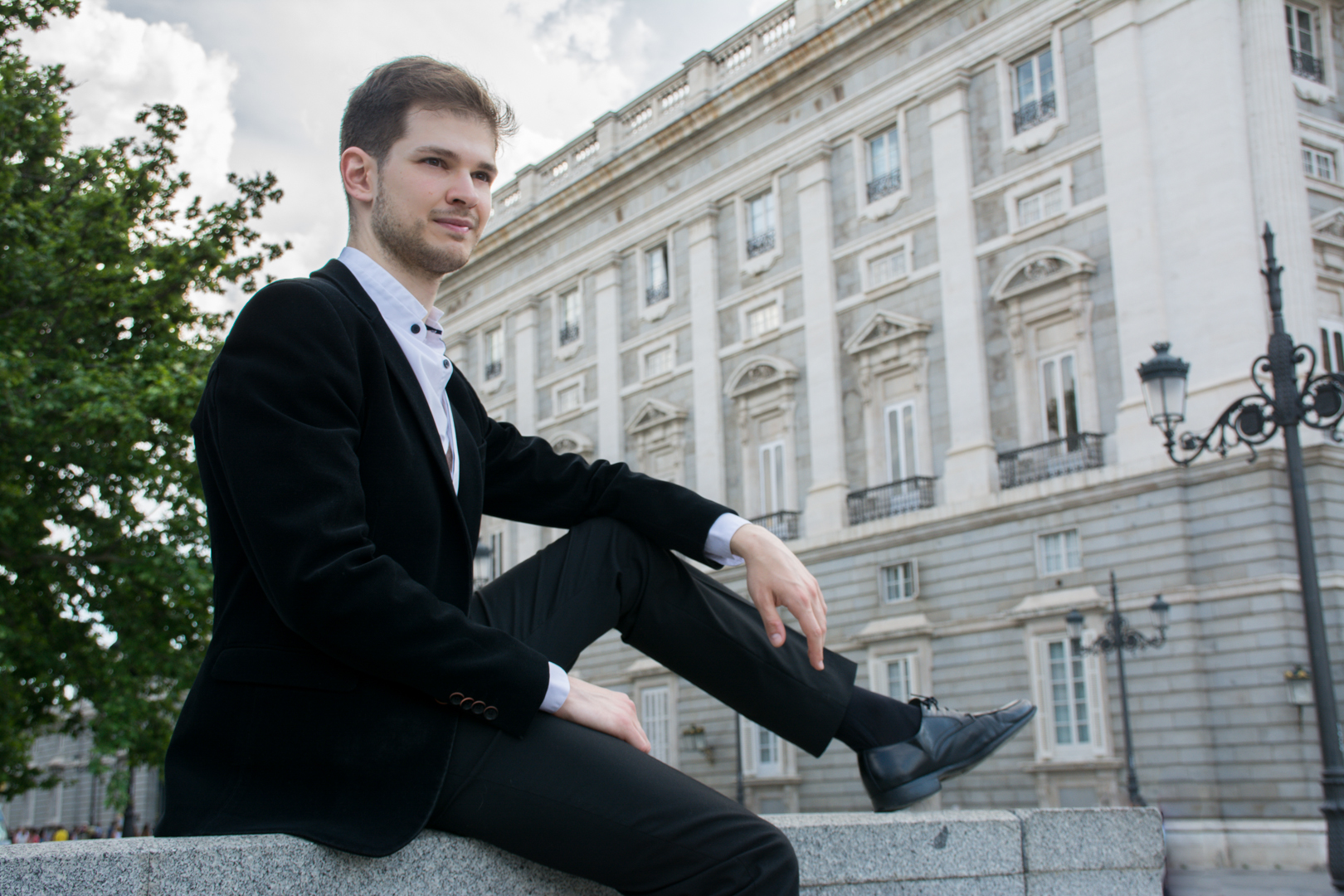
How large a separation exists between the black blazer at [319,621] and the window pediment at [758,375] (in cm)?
2278

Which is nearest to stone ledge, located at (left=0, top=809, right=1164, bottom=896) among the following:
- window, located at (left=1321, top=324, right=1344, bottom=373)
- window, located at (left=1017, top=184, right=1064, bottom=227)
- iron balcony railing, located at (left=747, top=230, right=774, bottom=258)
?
window, located at (left=1321, top=324, right=1344, bottom=373)

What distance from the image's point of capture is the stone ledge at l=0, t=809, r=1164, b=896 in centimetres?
179

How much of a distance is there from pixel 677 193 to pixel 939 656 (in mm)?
12500

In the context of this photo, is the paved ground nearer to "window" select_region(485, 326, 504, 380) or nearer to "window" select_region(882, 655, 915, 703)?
"window" select_region(882, 655, 915, 703)

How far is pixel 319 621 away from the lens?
1.84m

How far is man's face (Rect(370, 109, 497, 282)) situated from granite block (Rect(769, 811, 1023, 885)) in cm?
136

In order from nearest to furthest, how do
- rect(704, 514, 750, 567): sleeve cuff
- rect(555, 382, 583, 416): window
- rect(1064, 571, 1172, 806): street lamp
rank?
rect(704, 514, 750, 567): sleeve cuff → rect(1064, 571, 1172, 806): street lamp → rect(555, 382, 583, 416): window

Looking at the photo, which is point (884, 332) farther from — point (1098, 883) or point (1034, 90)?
point (1098, 883)

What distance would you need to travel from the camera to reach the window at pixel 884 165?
23.3 m

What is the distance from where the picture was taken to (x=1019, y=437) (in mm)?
20234

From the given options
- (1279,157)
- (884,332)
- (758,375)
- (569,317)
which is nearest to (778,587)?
(1279,157)

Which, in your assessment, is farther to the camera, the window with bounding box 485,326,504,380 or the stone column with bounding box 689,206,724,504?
the window with bounding box 485,326,504,380

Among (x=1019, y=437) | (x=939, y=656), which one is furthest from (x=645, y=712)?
(x=1019, y=437)

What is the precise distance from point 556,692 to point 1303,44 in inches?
826
